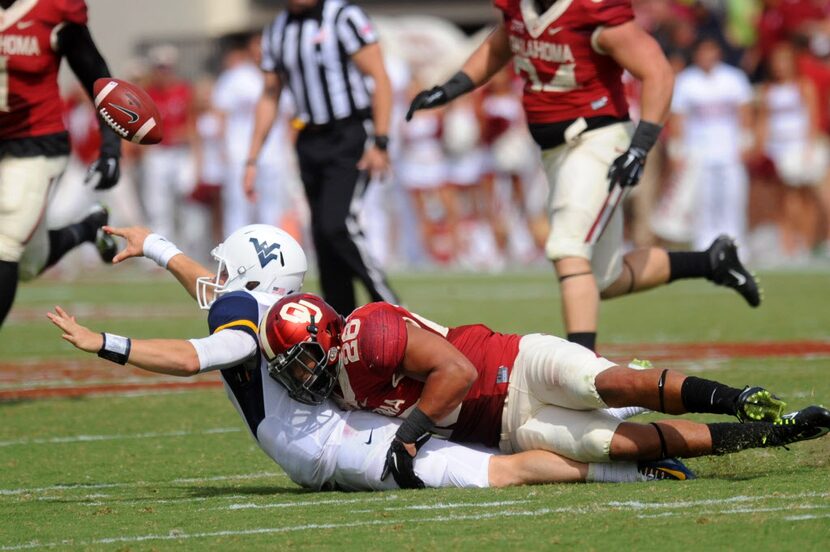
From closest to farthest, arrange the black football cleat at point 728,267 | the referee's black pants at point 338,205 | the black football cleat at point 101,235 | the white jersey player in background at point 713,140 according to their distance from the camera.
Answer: the black football cleat at point 728,267
the black football cleat at point 101,235
the referee's black pants at point 338,205
the white jersey player in background at point 713,140

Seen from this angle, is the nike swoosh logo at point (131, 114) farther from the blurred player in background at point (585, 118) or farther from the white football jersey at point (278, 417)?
the blurred player in background at point (585, 118)

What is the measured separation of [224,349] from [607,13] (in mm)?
2605

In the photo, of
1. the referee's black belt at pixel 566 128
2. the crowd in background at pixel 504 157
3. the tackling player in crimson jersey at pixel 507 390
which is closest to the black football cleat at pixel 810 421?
the tackling player in crimson jersey at pixel 507 390

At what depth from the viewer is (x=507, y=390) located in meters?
4.65

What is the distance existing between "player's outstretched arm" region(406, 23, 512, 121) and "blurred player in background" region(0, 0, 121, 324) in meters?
1.53

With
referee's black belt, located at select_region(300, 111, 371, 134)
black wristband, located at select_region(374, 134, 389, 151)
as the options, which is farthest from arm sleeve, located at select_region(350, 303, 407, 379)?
referee's black belt, located at select_region(300, 111, 371, 134)

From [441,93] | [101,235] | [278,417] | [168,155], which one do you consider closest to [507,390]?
[278,417]

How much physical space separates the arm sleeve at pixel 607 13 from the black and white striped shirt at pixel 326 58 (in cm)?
233

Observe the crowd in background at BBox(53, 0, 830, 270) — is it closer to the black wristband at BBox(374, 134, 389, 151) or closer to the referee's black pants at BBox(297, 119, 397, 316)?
the referee's black pants at BBox(297, 119, 397, 316)

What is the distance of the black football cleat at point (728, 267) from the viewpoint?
6938 millimetres

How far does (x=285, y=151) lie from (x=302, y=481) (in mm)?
11549

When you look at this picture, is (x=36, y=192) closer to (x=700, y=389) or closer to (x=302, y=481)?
(x=302, y=481)

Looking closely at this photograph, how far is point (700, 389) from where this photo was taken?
432 cm

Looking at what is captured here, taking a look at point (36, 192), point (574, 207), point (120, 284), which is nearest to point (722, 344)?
point (574, 207)
